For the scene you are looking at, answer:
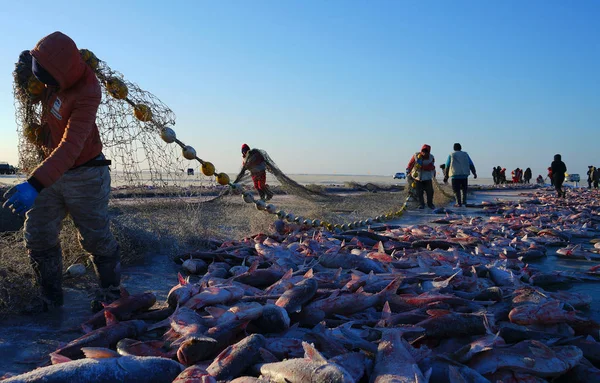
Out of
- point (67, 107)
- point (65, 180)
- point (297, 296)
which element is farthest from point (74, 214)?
point (297, 296)

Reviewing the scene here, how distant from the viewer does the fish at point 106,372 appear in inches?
84.8

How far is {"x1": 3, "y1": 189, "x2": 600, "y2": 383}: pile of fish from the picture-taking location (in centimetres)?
240

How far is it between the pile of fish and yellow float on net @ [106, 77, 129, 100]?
215 centimetres

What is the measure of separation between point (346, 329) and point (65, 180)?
258cm

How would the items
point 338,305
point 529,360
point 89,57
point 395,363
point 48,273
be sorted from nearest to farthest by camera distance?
1. point 395,363
2. point 529,360
3. point 338,305
4. point 48,273
5. point 89,57

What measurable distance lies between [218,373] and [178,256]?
3641 mm

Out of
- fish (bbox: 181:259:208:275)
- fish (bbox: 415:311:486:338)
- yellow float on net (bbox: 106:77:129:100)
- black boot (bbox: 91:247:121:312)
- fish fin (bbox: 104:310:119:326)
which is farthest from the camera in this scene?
fish (bbox: 181:259:208:275)

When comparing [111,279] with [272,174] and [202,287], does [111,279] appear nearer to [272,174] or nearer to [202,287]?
[202,287]

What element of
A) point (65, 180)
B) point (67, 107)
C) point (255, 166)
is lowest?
point (65, 180)

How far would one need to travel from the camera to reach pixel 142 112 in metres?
5.71

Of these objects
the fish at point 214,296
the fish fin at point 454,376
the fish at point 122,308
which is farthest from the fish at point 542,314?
the fish at point 122,308

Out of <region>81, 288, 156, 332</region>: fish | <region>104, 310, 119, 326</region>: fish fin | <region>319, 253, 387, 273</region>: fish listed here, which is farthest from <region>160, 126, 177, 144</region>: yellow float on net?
<region>104, 310, 119, 326</region>: fish fin

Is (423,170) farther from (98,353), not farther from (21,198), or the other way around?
(98,353)

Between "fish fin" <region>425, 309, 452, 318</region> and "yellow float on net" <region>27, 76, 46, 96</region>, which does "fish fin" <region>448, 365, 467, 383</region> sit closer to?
"fish fin" <region>425, 309, 452, 318</region>
